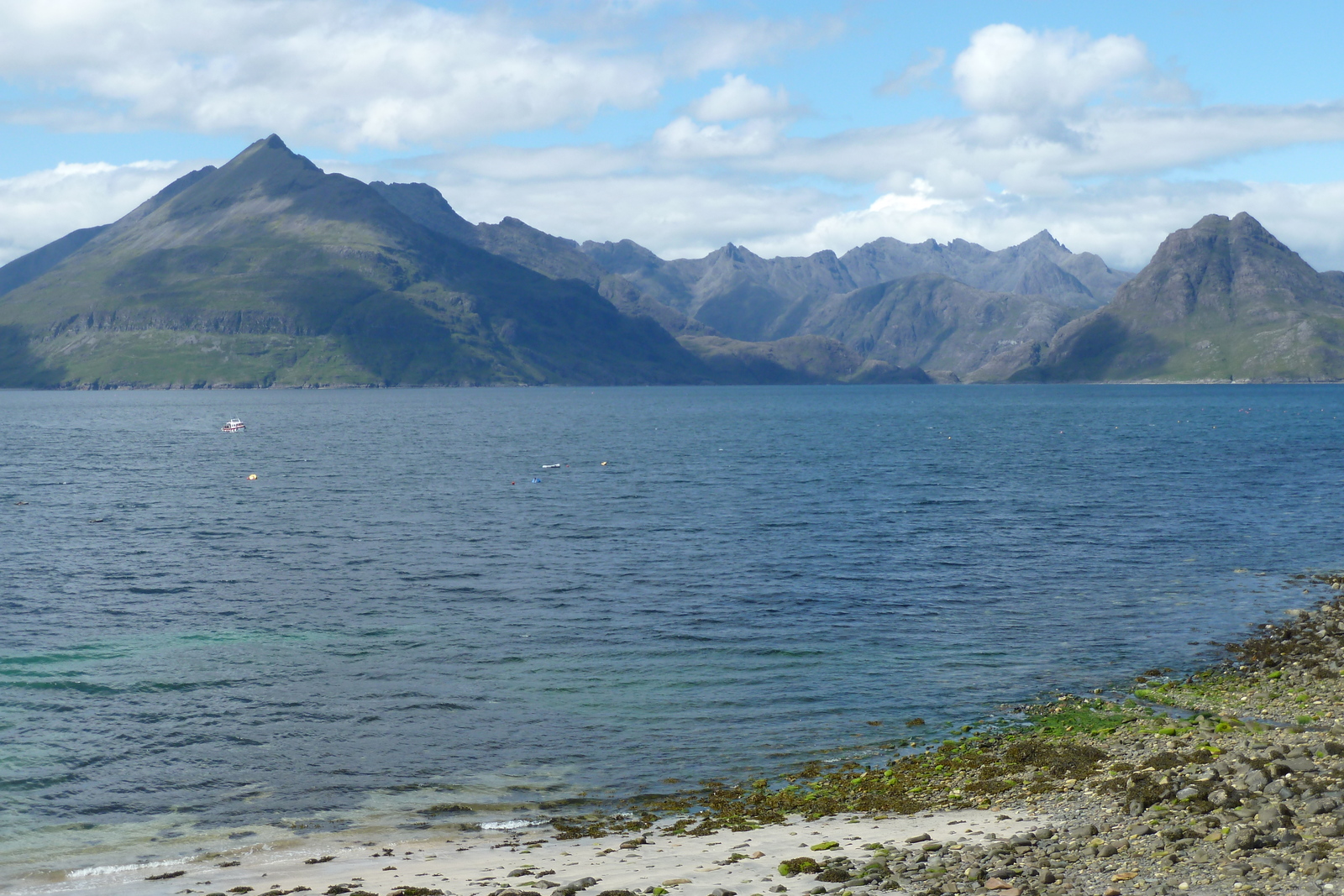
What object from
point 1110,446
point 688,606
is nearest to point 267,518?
point 688,606

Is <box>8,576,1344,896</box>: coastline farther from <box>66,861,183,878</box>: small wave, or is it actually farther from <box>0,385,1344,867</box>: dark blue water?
<box>0,385,1344,867</box>: dark blue water

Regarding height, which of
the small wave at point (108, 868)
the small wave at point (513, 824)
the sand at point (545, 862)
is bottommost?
the small wave at point (513, 824)

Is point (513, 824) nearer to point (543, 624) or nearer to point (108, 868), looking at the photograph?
point (108, 868)

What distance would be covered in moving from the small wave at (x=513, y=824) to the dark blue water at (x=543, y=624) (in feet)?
2.48

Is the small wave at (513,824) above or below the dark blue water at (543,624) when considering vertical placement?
below

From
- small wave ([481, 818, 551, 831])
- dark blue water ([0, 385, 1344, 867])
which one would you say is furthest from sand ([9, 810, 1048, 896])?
dark blue water ([0, 385, 1344, 867])

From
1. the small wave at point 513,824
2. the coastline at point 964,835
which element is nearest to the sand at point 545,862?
the coastline at point 964,835

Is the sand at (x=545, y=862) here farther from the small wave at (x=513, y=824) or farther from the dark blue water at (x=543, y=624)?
the dark blue water at (x=543, y=624)

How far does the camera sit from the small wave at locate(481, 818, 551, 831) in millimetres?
27188

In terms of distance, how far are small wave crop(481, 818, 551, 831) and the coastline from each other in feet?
1.20

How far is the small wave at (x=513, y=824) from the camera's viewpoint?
89.2 ft

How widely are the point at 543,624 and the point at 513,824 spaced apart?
21903 millimetres

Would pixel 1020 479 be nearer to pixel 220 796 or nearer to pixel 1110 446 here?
pixel 1110 446

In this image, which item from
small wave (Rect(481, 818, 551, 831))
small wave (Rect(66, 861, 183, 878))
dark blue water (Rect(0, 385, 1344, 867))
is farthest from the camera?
dark blue water (Rect(0, 385, 1344, 867))
